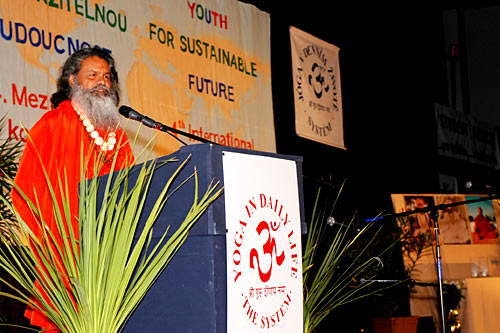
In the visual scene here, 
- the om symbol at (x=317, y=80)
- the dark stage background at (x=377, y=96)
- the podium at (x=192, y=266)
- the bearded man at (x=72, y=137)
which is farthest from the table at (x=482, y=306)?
the podium at (x=192, y=266)

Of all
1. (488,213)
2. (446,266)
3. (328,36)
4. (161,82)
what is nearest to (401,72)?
(328,36)

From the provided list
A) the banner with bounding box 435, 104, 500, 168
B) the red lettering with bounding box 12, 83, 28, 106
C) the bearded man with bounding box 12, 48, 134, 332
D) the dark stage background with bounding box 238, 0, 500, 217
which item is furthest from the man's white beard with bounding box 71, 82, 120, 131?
the banner with bounding box 435, 104, 500, 168

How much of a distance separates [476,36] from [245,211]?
9.11 metres

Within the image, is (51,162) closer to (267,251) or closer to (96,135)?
(96,135)

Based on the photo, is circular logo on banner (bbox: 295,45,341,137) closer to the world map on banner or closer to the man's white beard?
the world map on banner

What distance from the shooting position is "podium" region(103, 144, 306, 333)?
5.01ft

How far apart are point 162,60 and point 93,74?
1586 millimetres

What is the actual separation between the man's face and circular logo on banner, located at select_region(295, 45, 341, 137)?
2989mm

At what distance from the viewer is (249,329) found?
159 cm

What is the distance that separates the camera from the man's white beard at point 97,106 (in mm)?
2658

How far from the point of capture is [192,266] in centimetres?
157

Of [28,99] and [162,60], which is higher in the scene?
[162,60]

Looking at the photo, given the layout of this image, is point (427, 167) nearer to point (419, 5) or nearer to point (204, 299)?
point (419, 5)

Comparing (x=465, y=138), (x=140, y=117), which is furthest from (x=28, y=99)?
(x=465, y=138)
